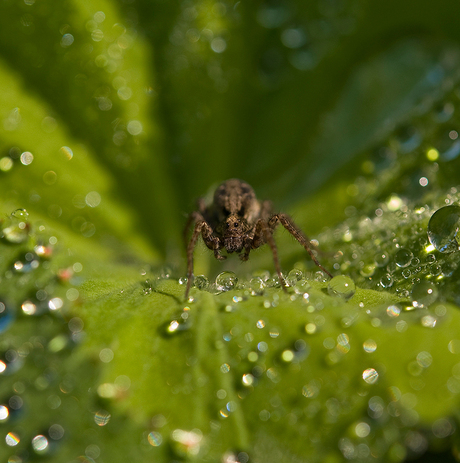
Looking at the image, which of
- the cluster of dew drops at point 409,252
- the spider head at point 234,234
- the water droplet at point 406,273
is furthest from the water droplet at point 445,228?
the spider head at point 234,234

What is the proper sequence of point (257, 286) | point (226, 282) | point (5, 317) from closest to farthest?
1. point (5, 317)
2. point (257, 286)
3. point (226, 282)

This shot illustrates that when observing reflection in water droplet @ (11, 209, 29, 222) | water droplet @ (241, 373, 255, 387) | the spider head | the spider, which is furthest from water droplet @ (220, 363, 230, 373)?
the spider head

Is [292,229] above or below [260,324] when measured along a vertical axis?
below

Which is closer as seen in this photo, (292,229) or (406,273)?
(406,273)

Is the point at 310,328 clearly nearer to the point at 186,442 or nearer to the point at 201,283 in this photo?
the point at 186,442

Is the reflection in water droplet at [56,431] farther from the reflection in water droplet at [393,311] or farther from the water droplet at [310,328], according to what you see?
the reflection in water droplet at [393,311]

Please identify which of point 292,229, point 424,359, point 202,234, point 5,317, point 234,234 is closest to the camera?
point 424,359

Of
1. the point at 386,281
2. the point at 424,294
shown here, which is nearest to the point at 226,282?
the point at 386,281

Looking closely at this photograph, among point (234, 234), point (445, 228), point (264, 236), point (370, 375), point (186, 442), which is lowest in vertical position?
point (234, 234)

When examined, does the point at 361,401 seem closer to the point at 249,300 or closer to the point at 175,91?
the point at 249,300
